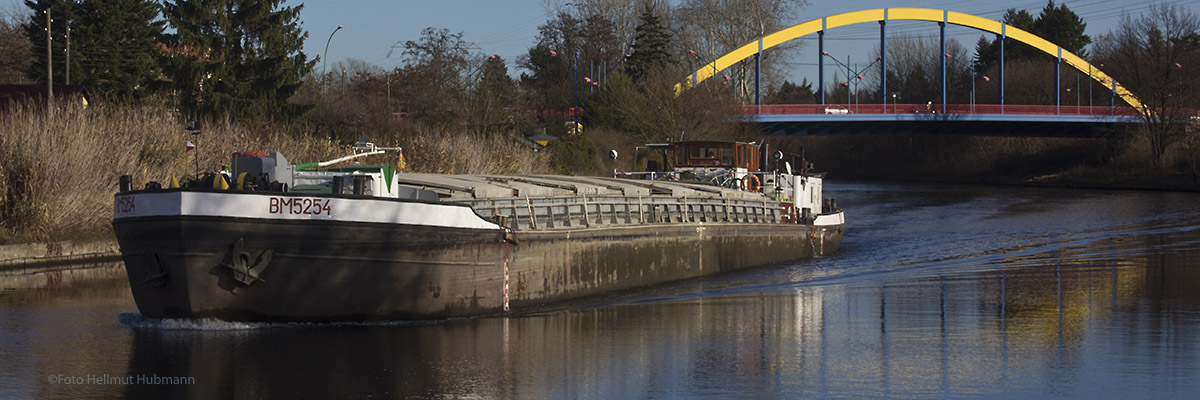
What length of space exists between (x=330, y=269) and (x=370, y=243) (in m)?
0.64

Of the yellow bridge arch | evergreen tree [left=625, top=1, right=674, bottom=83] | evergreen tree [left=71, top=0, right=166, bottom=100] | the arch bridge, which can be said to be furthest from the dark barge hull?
the yellow bridge arch

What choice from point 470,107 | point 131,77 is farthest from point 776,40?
point 131,77

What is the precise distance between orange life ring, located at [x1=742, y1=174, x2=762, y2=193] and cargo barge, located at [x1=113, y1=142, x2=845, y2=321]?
25.1 feet

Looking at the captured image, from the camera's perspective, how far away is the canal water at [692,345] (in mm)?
12344

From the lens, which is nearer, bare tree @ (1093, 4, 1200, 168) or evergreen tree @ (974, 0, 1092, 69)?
bare tree @ (1093, 4, 1200, 168)

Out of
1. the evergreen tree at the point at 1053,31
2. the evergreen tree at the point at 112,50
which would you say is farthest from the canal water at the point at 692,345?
the evergreen tree at the point at 1053,31

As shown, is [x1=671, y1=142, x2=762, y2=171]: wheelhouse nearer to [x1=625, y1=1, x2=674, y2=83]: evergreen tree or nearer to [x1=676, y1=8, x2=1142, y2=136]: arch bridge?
[x1=676, y1=8, x2=1142, y2=136]: arch bridge

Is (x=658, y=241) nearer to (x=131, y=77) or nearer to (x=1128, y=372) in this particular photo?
(x=1128, y=372)

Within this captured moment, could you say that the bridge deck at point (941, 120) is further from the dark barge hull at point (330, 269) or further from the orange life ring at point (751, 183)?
the dark barge hull at point (330, 269)

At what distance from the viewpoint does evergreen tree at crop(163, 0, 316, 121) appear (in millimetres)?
44281

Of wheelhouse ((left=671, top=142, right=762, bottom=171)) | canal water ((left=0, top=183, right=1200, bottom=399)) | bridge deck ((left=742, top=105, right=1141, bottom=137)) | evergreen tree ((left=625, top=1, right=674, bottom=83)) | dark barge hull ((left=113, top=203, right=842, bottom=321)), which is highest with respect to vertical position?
evergreen tree ((left=625, top=1, right=674, bottom=83))

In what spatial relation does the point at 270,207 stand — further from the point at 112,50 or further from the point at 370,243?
the point at 112,50

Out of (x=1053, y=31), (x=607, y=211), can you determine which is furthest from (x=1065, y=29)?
(x=607, y=211)

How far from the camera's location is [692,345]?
15094 millimetres
